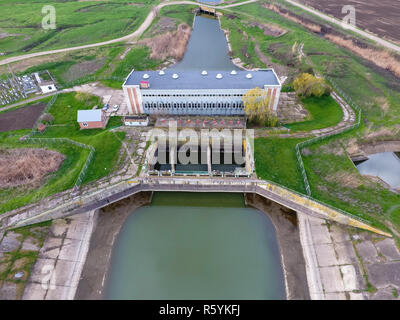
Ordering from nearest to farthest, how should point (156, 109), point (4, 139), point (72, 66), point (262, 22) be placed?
point (4, 139) → point (156, 109) → point (72, 66) → point (262, 22)

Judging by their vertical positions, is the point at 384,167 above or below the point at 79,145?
below

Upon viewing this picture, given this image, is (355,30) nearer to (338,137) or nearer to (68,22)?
(338,137)

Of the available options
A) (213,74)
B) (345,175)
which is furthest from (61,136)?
(345,175)

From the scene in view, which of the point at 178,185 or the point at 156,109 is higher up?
the point at 156,109

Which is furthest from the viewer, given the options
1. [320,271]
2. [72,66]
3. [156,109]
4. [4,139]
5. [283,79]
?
[72,66]

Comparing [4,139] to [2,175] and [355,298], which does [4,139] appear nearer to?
[2,175]

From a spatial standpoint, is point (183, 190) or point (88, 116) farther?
point (88, 116)
